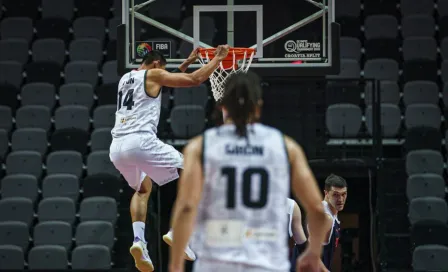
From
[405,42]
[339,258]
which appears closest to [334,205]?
[339,258]

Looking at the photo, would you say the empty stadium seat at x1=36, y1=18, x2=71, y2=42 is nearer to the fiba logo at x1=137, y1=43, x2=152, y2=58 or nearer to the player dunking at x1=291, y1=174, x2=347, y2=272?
the fiba logo at x1=137, y1=43, x2=152, y2=58

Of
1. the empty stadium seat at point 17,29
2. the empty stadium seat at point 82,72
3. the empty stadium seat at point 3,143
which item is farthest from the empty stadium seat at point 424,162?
the empty stadium seat at point 17,29

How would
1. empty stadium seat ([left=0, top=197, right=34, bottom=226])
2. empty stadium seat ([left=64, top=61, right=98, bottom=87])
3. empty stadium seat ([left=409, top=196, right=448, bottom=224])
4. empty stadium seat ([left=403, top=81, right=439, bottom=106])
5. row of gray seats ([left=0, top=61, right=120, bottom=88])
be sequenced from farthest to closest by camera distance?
empty stadium seat ([left=64, top=61, right=98, bottom=87]), row of gray seats ([left=0, top=61, right=120, bottom=88]), empty stadium seat ([left=403, top=81, right=439, bottom=106]), empty stadium seat ([left=0, top=197, right=34, bottom=226]), empty stadium seat ([left=409, top=196, right=448, bottom=224])

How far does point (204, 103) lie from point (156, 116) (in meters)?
5.39

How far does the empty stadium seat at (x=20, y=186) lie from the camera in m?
14.2

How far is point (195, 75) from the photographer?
26.6 ft

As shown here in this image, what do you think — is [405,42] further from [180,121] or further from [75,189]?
[75,189]

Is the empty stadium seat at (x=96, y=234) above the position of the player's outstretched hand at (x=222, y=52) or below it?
below

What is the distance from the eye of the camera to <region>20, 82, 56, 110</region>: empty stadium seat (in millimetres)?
15531

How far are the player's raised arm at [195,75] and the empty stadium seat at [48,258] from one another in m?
5.47

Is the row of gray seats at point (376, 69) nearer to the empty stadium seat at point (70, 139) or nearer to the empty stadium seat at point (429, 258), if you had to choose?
the empty stadium seat at point (429, 258)

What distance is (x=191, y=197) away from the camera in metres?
4.43

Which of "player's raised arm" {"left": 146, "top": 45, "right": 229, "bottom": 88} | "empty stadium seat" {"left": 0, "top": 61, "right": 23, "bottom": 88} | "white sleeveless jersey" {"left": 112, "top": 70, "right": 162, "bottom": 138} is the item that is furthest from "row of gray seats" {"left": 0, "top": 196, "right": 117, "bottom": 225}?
"player's raised arm" {"left": 146, "top": 45, "right": 229, "bottom": 88}

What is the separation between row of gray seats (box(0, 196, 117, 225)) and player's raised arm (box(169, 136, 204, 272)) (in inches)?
358
